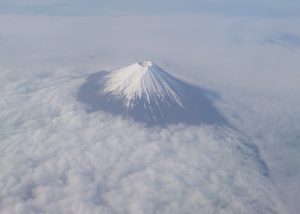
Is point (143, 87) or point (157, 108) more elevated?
point (143, 87)

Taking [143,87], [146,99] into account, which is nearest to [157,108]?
[146,99]

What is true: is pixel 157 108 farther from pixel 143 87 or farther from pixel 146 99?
pixel 143 87

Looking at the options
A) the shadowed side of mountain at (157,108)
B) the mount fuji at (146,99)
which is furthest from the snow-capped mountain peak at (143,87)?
the shadowed side of mountain at (157,108)

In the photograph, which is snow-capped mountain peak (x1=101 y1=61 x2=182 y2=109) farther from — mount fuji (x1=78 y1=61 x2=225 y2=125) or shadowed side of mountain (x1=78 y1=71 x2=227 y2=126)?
shadowed side of mountain (x1=78 y1=71 x2=227 y2=126)

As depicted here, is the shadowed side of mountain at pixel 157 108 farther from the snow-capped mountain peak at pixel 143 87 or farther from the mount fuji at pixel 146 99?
the snow-capped mountain peak at pixel 143 87

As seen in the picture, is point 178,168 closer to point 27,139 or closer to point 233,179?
point 233,179

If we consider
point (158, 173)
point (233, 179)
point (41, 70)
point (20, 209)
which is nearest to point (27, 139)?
point (20, 209)

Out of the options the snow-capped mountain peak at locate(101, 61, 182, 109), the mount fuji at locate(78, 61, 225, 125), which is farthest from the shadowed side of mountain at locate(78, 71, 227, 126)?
the snow-capped mountain peak at locate(101, 61, 182, 109)
